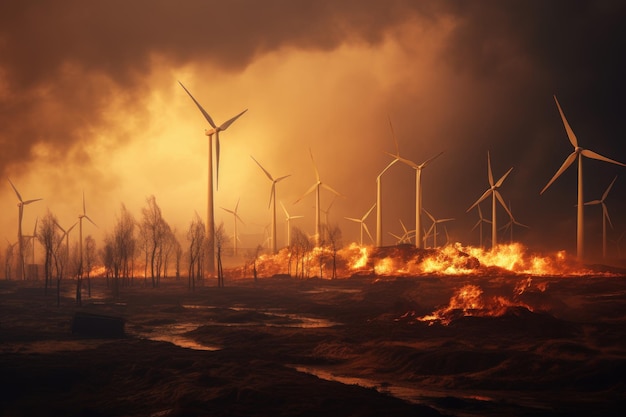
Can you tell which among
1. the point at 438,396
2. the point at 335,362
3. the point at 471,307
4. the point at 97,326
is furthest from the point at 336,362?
the point at 471,307

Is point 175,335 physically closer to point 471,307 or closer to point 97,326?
point 97,326

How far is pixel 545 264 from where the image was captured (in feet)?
454

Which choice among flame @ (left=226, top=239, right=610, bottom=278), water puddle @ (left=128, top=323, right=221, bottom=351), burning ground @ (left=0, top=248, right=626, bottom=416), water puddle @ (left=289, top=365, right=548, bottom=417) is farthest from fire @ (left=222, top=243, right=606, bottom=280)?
water puddle @ (left=289, top=365, right=548, bottom=417)

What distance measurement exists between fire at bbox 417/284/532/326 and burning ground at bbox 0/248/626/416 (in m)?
0.24

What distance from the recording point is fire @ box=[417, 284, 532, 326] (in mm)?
58469

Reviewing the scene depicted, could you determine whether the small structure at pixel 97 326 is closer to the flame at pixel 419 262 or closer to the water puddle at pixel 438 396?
the water puddle at pixel 438 396

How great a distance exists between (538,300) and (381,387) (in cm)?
4111

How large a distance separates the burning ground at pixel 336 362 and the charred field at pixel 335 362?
12 cm

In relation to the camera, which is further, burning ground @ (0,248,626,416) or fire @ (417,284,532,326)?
fire @ (417,284,532,326)

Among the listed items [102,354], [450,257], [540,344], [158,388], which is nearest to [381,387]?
[158,388]

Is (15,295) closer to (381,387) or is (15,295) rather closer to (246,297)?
(246,297)

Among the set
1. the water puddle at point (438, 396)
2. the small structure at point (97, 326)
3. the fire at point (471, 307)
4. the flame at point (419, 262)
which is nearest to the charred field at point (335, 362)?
the water puddle at point (438, 396)

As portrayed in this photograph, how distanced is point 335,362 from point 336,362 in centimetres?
7

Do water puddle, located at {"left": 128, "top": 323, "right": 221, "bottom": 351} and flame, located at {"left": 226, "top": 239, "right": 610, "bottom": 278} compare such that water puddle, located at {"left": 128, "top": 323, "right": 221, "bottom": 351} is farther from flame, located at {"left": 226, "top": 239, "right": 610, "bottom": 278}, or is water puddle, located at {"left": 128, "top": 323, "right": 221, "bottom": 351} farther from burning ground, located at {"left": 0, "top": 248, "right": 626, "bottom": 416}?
flame, located at {"left": 226, "top": 239, "right": 610, "bottom": 278}
